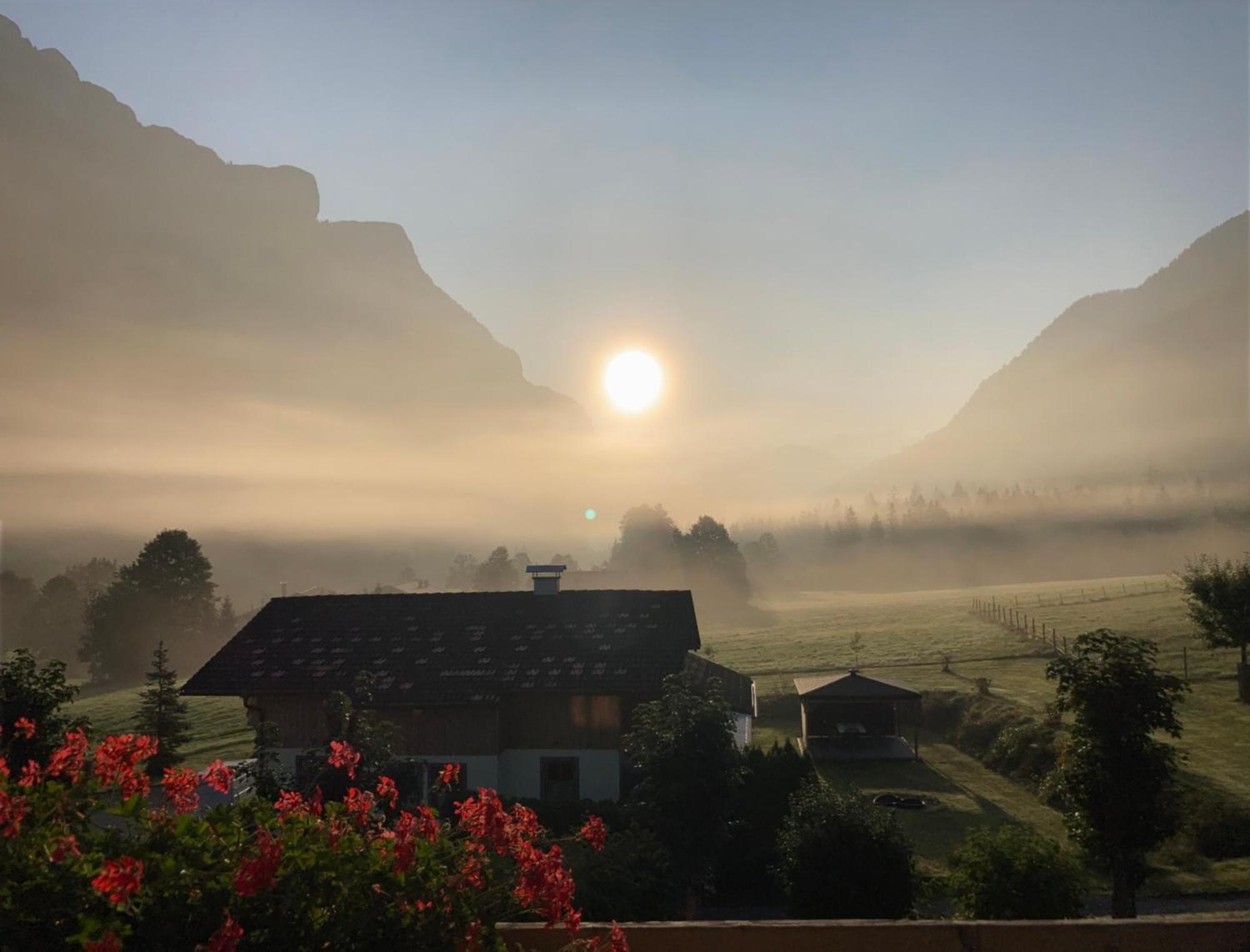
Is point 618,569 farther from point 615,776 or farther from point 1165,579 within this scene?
point 615,776

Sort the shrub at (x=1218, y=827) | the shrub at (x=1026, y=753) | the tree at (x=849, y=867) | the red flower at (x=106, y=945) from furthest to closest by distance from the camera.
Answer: the shrub at (x=1026, y=753) < the shrub at (x=1218, y=827) < the tree at (x=849, y=867) < the red flower at (x=106, y=945)

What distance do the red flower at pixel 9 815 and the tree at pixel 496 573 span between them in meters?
152

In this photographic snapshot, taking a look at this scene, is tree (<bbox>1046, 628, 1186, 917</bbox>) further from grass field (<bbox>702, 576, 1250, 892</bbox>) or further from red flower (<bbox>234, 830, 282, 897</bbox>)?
red flower (<bbox>234, 830, 282, 897</bbox>)

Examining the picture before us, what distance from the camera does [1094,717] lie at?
55.9 feet

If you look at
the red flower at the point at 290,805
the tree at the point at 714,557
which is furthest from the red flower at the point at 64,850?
the tree at the point at 714,557

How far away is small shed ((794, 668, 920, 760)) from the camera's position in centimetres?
3753

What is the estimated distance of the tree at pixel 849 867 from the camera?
605 inches

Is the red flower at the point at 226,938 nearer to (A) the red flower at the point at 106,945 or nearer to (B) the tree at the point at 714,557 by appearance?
(A) the red flower at the point at 106,945

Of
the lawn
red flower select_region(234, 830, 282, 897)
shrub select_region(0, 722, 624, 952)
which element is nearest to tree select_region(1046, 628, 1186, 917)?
shrub select_region(0, 722, 624, 952)

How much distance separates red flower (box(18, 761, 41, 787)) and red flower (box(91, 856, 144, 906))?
6.72ft

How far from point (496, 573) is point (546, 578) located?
126324mm

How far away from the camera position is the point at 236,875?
507 centimetres

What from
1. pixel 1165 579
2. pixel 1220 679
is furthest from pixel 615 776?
pixel 1165 579

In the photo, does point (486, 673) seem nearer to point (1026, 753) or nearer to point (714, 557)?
point (1026, 753)
